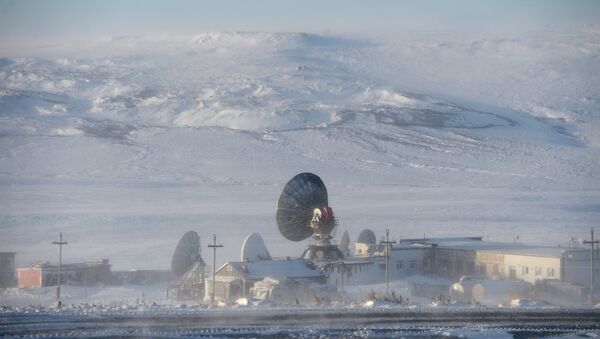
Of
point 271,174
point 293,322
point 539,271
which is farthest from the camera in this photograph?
point 271,174

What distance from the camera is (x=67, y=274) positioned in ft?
189

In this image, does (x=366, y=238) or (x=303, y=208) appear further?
(x=366, y=238)

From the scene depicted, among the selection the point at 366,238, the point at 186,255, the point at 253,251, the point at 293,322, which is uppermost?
the point at 366,238

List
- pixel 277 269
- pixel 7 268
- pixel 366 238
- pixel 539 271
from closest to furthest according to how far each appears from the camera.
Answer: pixel 277 269 → pixel 539 271 → pixel 7 268 → pixel 366 238

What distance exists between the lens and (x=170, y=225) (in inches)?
3425

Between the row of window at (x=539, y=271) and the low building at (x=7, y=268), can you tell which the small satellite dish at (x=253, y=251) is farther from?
the row of window at (x=539, y=271)

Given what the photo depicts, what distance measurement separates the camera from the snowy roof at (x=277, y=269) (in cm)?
5291

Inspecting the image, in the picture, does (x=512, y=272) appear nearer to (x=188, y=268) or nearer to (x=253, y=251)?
(x=253, y=251)

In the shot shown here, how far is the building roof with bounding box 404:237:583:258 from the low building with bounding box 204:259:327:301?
1049 centimetres

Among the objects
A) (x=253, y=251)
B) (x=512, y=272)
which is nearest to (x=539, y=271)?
(x=512, y=272)

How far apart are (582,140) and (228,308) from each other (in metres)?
143

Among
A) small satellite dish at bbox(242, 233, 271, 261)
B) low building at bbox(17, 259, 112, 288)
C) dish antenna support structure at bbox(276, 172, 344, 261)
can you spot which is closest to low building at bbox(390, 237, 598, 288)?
dish antenna support structure at bbox(276, 172, 344, 261)

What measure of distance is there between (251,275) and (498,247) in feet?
53.3

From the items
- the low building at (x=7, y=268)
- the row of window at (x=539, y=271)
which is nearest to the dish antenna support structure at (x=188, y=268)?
the low building at (x=7, y=268)
